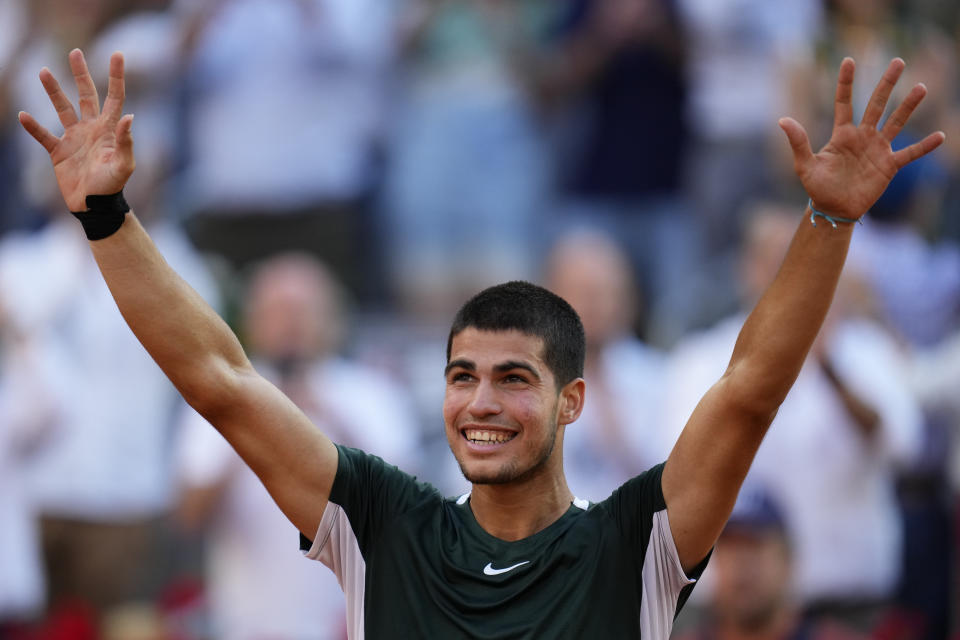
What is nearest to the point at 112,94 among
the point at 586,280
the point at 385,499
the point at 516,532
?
the point at 385,499

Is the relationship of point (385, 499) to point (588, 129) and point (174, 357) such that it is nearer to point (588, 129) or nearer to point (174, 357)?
point (174, 357)

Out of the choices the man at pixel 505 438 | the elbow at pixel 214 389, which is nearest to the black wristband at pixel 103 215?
the man at pixel 505 438

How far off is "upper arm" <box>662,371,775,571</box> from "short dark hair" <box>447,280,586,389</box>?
1.39ft

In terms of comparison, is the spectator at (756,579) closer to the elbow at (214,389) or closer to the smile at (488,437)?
the smile at (488,437)

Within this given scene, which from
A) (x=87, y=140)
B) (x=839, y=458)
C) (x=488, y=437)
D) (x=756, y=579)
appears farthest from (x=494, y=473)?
(x=839, y=458)

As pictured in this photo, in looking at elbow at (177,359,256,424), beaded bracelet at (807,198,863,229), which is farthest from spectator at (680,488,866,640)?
elbow at (177,359,256,424)

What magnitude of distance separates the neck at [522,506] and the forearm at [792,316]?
0.61 metres

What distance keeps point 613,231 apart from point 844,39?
1.79 m

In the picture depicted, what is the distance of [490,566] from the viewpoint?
11.3 feet

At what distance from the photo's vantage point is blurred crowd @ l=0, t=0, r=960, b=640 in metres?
7.09

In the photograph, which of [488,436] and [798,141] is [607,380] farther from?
[798,141]

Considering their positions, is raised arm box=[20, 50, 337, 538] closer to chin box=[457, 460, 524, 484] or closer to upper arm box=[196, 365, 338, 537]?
upper arm box=[196, 365, 338, 537]

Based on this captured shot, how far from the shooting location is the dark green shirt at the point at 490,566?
333cm

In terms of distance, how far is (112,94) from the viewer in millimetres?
3430
